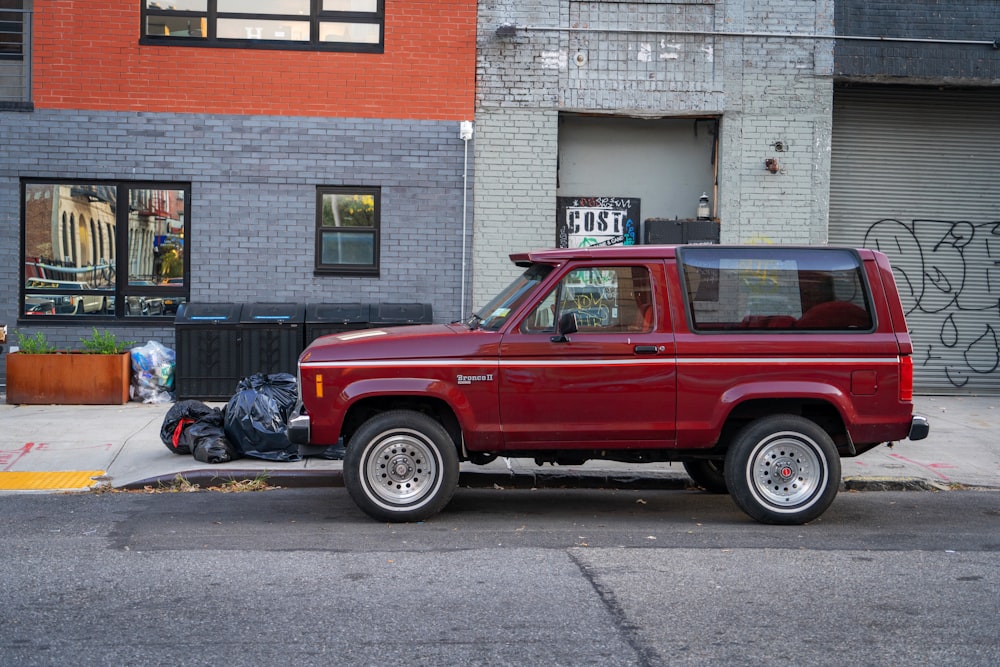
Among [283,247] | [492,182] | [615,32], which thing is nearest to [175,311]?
[283,247]

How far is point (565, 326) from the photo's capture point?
23.3 feet

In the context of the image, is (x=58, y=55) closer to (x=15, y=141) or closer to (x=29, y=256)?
(x=15, y=141)

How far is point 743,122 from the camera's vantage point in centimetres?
1366

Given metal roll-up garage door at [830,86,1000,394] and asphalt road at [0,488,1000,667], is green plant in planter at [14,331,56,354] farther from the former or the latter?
metal roll-up garage door at [830,86,1000,394]

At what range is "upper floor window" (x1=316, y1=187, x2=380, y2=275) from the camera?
44.6 feet

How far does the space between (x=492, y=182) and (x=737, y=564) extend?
8.09 meters

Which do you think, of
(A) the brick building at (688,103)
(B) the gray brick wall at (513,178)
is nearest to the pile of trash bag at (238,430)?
(B) the gray brick wall at (513,178)

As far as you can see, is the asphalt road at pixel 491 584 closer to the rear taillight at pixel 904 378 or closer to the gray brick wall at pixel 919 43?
the rear taillight at pixel 904 378

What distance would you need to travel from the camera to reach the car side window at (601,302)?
735 cm

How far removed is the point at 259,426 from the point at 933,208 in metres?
9.86

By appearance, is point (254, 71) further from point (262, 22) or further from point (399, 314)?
point (399, 314)

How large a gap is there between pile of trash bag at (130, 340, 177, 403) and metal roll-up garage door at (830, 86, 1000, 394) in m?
8.91

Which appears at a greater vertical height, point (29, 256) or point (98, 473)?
point (29, 256)

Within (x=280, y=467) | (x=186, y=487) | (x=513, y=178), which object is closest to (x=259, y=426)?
(x=280, y=467)
